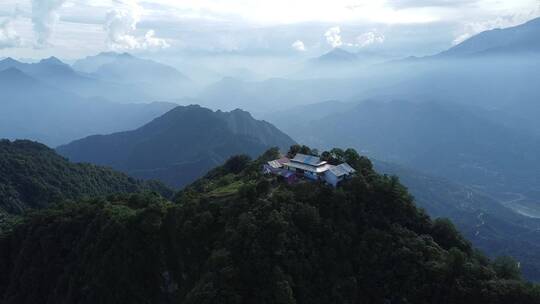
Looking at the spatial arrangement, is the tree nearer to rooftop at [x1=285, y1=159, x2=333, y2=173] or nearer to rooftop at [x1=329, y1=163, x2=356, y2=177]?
rooftop at [x1=329, y1=163, x2=356, y2=177]

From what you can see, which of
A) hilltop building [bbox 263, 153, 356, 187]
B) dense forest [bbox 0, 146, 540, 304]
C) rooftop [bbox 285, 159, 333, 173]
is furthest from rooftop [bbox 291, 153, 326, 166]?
dense forest [bbox 0, 146, 540, 304]

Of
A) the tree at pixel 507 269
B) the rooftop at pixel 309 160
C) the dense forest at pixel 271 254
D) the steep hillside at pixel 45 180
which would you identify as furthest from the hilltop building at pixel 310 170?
the steep hillside at pixel 45 180

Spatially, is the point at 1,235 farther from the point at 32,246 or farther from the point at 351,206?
the point at 351,206

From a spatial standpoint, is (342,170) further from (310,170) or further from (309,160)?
(309,160)

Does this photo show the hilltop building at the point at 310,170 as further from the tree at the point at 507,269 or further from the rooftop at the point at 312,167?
the tree at the point at 507,269

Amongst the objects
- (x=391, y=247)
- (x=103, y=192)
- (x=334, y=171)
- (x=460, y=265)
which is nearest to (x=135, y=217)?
(x=334, y=171)

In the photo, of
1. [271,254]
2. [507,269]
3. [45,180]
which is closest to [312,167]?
[271,254]

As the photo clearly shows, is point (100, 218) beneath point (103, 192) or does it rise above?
above
